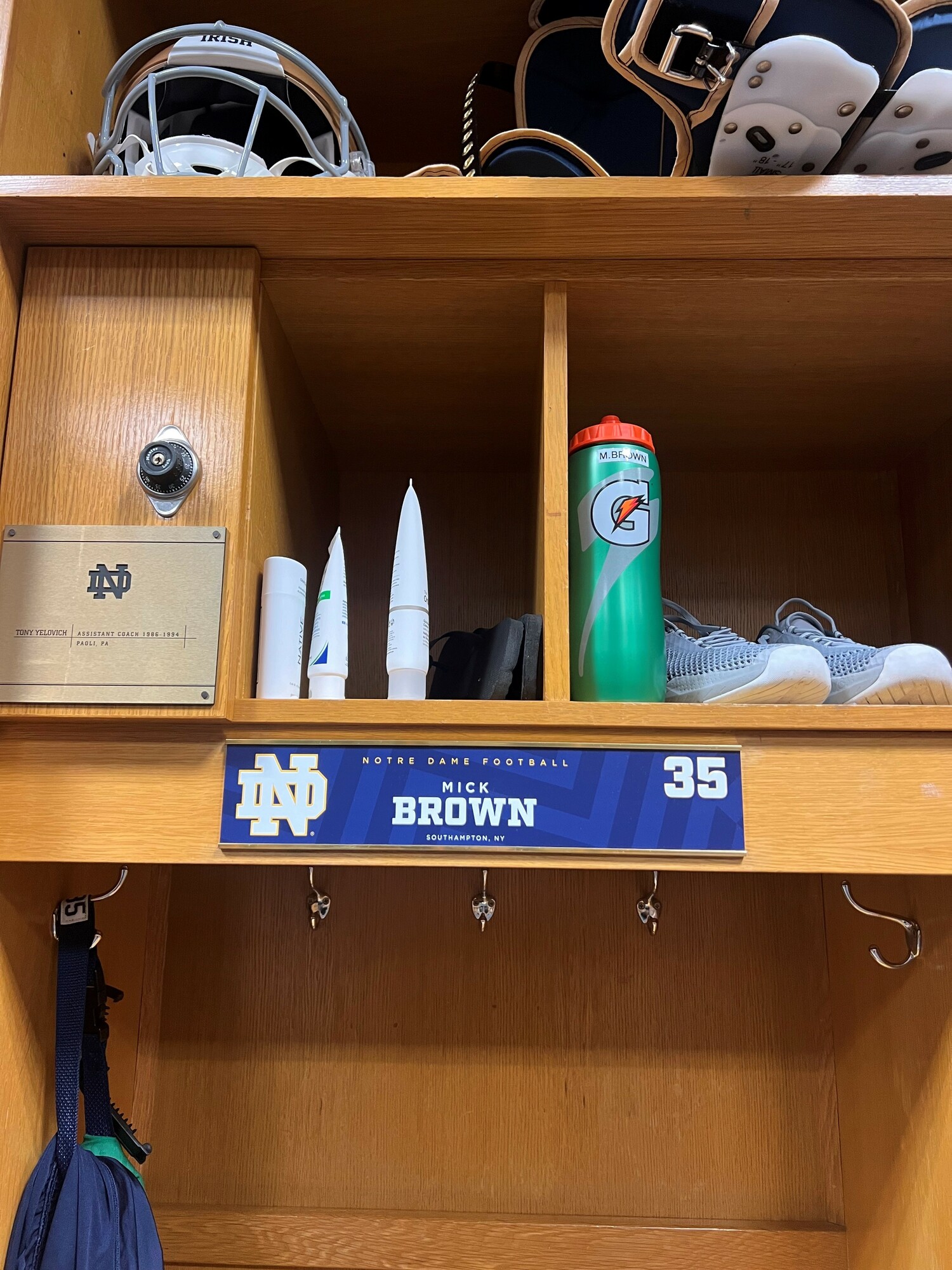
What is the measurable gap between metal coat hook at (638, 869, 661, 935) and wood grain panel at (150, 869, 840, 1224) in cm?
4

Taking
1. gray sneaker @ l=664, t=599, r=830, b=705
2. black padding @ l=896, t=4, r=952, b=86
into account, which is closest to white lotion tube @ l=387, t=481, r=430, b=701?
gray sneaker @ l=664, t=599, r=830, b=705

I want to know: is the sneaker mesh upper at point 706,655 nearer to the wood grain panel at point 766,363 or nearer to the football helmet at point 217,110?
the wood grain panel at point 766,363

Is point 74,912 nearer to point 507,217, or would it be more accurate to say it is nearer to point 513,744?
point 513,744

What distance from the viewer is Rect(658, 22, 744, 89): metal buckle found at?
0.70m

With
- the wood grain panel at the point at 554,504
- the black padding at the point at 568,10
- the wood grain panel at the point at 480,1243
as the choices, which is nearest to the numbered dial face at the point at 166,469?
the wood grain panel at the point at 554,504

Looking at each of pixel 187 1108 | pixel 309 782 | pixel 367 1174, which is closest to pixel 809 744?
pixel 309 782

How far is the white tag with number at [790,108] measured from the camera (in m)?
0.69

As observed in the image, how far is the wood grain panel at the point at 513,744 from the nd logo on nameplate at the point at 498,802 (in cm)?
1

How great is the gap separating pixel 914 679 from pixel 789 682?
11cm

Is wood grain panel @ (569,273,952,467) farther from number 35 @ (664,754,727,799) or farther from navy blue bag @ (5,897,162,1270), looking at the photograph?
navy blue bag @ (5,897,162,1270)

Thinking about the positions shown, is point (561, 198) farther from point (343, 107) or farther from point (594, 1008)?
point (594, 1008)

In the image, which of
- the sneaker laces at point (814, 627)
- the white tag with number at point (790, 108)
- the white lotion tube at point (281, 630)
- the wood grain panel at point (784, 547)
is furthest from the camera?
the wood grain panel at point (784, 547)

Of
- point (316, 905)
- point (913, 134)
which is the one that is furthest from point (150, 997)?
point (913, 134)

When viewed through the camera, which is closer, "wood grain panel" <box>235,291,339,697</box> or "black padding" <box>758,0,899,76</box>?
"black padding" <box>758,0,899,76</box>
